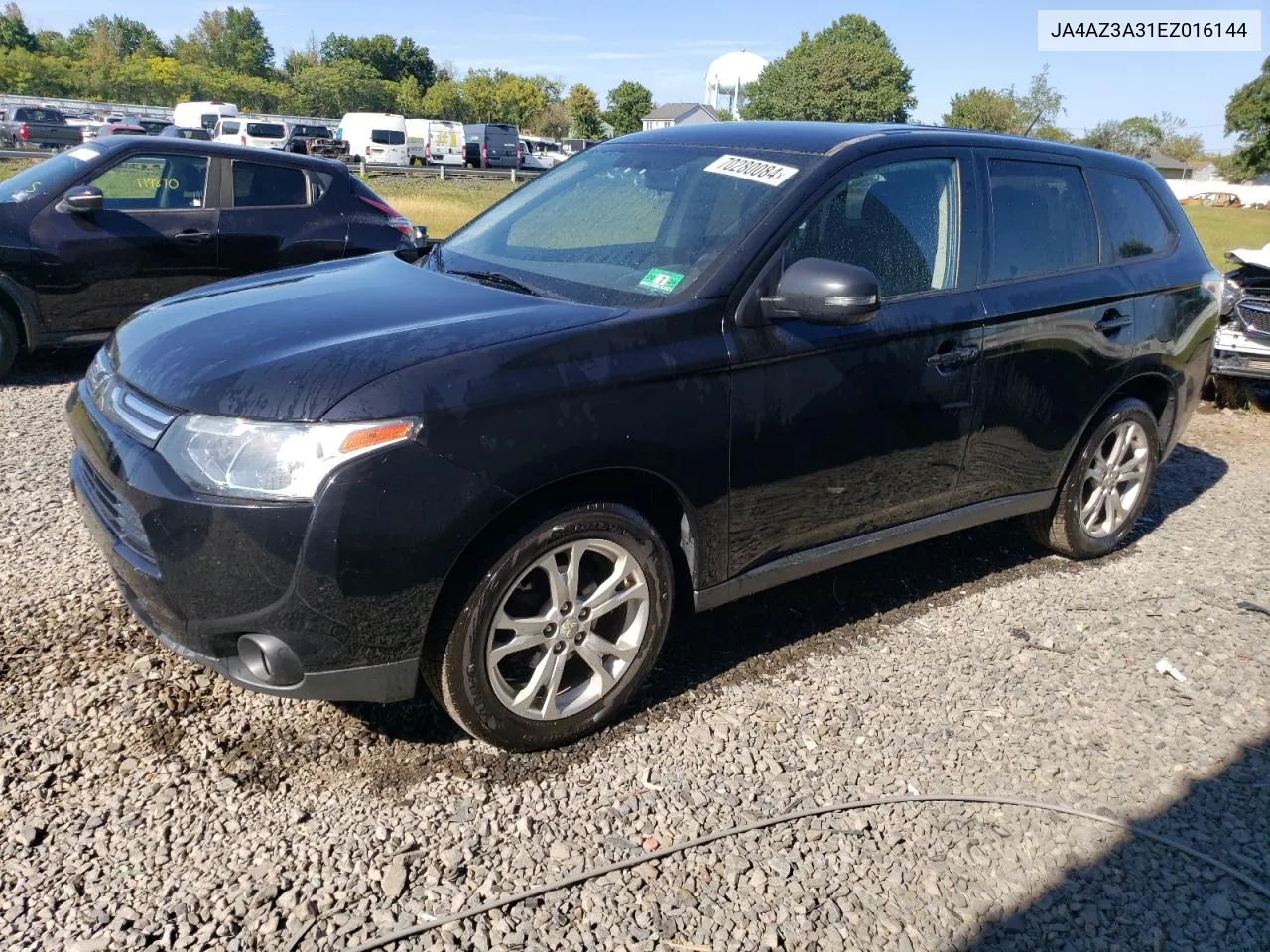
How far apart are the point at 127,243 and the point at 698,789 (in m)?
6.25

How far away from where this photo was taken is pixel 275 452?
262 cm

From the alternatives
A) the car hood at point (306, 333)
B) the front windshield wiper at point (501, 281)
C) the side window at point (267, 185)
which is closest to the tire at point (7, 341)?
the side window at point (267, 185)

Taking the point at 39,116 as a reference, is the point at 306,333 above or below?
below

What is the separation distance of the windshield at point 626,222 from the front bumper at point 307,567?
1.00 metres

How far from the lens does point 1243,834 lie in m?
3.07

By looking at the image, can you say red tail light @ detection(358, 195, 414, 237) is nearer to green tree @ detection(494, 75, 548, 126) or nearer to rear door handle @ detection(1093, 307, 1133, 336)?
rear door handle @ detection(1093, 307, 1133, 336)

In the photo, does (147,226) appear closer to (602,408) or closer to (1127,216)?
(602,408)

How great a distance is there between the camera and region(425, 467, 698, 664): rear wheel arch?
2.86m

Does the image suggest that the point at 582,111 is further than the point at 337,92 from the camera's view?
Yes

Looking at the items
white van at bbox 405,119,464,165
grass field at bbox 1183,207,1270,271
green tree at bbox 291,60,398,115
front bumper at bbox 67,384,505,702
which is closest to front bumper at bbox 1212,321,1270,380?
front bumper at bbox 67,384,505,702

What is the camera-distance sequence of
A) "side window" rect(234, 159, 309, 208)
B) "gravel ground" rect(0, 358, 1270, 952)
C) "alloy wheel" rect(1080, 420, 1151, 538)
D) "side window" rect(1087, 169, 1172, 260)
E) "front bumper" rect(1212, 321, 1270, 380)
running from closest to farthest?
1. "gravel ground" rect(0, 358, 1270, 952)
2. "side window" rect(1087, 169, 1172, 260)
3. "alloy wheel" rect(1080, 420, 1151, 538)
4. "side window" rect(234, 159, 309, 208)
5. "front bumper" rect(1212, 321, 1270, 380)

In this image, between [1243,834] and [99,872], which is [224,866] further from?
[1243,834]

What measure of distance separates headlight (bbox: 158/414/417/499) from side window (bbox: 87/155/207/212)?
566 centimetres

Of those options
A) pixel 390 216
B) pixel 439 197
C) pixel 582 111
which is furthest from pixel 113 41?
pixel 390 216
